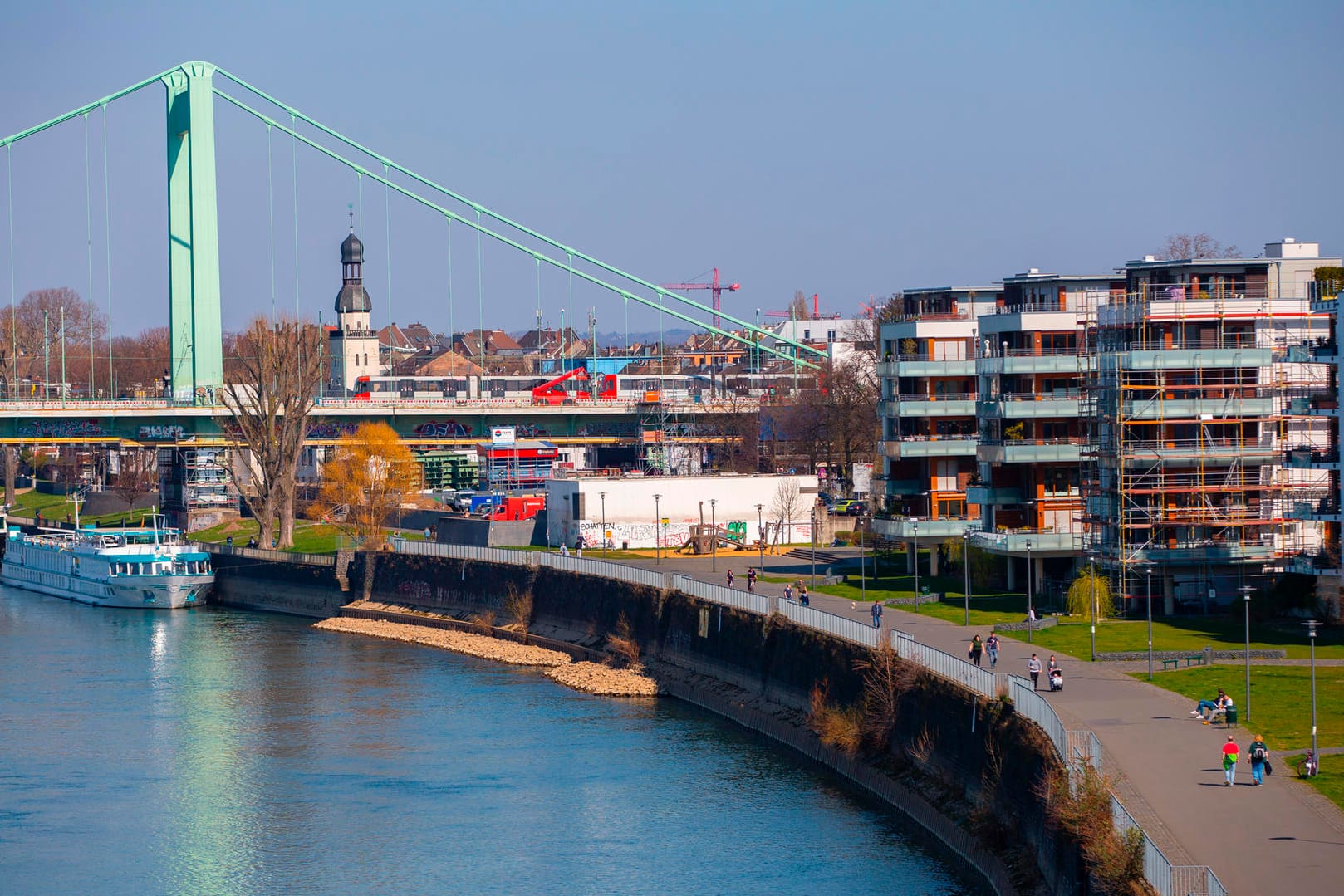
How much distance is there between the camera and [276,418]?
8744 cm

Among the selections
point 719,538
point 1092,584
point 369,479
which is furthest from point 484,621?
point 1092,584

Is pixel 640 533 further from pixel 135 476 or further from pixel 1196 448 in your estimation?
pixel 135 476

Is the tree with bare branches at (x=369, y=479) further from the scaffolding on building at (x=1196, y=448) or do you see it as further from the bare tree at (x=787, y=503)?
the scaffolding on building at (x=1196, y=448)

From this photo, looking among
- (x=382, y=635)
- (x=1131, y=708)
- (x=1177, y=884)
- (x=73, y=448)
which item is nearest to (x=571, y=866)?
(x=1131, y=708)

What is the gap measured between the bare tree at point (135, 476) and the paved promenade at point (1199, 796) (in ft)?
299

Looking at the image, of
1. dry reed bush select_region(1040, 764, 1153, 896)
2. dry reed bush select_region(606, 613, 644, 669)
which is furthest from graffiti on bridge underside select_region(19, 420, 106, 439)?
dry reed bush select_region(1040, 764, 1153, 896)

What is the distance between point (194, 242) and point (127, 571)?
20081mm

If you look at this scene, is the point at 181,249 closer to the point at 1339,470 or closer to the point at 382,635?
the point at 382,635

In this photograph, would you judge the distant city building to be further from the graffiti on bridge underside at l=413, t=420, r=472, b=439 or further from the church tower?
the graffiti on bridge underside at l=413, t=420, r=472, b=439

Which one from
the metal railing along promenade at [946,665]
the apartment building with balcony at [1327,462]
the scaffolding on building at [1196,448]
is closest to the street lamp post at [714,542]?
the scaffolding on building at [1196,448]

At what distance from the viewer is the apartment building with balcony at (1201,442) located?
48688 millimetres

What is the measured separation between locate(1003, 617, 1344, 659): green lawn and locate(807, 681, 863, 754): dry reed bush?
5.49m

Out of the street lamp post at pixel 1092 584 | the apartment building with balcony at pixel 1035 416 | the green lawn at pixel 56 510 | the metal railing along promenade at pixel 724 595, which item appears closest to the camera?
the street lamp post at pixel 1092 584

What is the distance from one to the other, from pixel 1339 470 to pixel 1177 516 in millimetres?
5106
